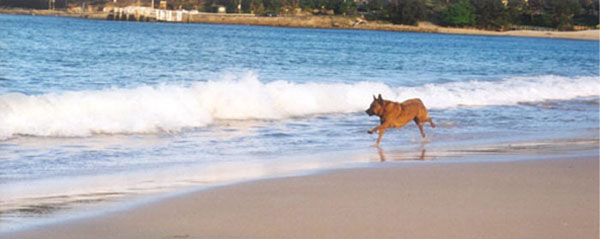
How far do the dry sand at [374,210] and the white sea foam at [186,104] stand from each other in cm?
467

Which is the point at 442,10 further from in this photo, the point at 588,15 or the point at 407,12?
the point at 588,15

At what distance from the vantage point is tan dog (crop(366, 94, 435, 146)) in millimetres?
10914

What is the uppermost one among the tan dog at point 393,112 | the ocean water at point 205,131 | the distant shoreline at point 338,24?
the distant shoreline at point 338,24

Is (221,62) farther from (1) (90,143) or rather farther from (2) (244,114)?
(1) (90,143)

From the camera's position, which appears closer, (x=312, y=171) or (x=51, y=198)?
(x=51, y=198)

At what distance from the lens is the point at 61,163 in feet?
27.4

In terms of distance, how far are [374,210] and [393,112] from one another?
5.12m

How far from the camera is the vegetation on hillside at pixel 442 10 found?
142375mm

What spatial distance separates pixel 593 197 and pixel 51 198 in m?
4.53

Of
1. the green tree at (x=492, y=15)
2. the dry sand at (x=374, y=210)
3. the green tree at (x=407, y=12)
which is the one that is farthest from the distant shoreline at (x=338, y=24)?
the dry sand at (x=374, y=210)

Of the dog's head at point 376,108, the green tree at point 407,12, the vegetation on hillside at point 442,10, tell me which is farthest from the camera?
the vegetation on hillside at point 442,10

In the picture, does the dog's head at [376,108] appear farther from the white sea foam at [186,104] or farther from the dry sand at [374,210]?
the white sea foam at [186,104]

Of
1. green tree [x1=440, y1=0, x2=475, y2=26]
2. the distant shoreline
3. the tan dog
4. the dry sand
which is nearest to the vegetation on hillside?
green tree [x1=440, y1=0, x2=475, y2=26]

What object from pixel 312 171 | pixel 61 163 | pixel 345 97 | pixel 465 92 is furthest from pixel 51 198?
pixel 465 92
